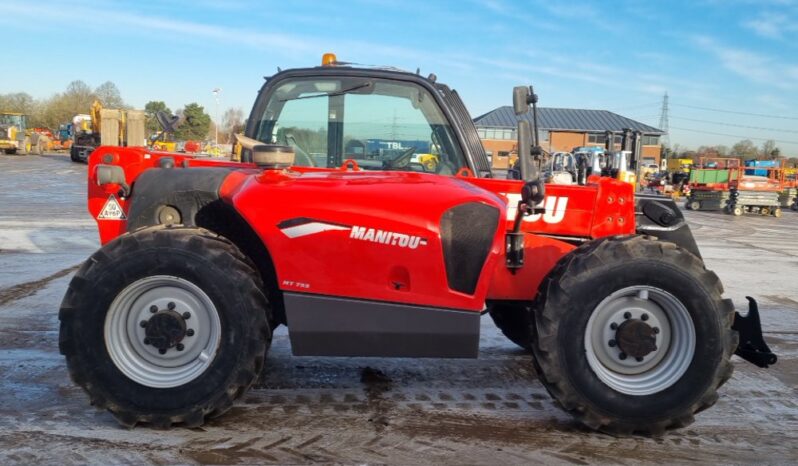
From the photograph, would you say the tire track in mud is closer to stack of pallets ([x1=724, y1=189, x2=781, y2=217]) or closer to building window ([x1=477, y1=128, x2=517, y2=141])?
stack of pallets ([x1=724, y1=189, x2=781, y2=217])

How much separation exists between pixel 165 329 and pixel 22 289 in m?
4.80

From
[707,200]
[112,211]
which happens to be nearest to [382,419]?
[112,211]

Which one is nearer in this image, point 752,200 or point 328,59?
point 328,59

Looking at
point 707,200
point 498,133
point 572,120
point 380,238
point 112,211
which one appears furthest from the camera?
point 572,120

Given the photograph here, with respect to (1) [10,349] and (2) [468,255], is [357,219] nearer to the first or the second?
(2) [468,255]

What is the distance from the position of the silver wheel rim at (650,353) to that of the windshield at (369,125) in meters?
1.47

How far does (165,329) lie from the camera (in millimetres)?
3496

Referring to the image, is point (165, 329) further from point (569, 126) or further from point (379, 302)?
point (569, 126)

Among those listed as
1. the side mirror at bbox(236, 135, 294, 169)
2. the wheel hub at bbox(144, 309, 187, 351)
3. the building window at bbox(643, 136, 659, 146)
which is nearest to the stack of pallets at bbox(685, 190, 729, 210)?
the side mirror at bbox(236, 135, 294, 169)

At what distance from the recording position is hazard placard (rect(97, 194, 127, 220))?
4297 millimetres

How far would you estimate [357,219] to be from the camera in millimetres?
3432

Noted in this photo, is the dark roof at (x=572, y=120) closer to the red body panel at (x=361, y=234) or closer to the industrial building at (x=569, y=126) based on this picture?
the industrial building at (x=569, y=126)

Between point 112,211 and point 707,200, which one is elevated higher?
point 112,211

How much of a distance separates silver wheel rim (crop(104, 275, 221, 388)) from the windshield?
Answer: 139 centimetres
